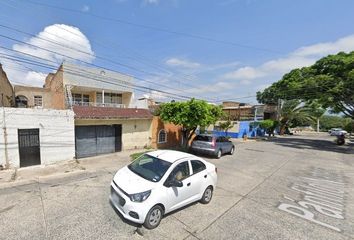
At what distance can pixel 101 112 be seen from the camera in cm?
1320

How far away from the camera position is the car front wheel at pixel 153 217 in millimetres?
4450

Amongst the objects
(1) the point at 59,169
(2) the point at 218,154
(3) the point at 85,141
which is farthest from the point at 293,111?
(1) the point at 59,169

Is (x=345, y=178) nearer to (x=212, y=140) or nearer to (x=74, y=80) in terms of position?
(x=212, y=140)

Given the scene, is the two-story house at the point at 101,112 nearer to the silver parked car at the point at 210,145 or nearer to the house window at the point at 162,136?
the house window at the point at 162,136

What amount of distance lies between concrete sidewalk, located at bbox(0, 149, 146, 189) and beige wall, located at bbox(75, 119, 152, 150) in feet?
7.33

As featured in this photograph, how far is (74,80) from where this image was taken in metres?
18.1

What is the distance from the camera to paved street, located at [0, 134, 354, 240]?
14.6 ft

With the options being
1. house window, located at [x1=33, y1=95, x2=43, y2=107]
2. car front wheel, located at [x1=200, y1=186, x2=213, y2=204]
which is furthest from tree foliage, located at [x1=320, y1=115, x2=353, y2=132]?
house window, located at [x1=33, y1=95, x2=43, y2=107]

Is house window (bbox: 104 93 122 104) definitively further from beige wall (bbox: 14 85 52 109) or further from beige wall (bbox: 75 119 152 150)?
beige wall (bbox: 75 119 152 150)

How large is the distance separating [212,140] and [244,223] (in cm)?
836

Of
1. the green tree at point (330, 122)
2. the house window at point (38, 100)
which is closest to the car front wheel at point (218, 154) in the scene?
the house window at point (38, 100)

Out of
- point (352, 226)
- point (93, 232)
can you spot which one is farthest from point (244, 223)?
point (93, 232)

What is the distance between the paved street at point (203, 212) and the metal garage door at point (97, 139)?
12.8 feet

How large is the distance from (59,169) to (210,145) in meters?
8.89
